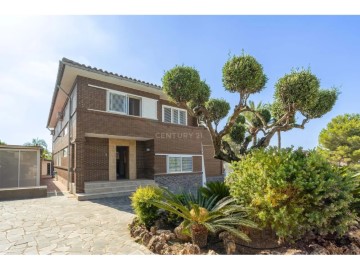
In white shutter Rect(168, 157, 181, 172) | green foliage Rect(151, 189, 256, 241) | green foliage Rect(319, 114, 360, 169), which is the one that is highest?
green foliage Rect(319, 114, 360, 169)

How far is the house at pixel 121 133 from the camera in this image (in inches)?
471

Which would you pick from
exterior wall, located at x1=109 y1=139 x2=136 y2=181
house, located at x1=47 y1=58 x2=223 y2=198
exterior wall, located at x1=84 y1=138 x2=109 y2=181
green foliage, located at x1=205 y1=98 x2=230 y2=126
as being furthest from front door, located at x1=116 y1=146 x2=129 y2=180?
green foliage, located at x1=205 y1=98 x2=230 y2=126

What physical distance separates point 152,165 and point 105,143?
347 cm

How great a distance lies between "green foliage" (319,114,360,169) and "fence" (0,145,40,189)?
2600cm

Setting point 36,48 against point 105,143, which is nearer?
point 36,48

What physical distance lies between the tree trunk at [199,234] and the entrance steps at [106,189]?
7.99 m

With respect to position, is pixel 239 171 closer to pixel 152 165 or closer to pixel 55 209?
pixel 55 209

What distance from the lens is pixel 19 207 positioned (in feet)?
30.0

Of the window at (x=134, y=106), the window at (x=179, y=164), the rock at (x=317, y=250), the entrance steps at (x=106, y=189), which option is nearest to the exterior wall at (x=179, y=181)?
the window at (x=179, y=164)

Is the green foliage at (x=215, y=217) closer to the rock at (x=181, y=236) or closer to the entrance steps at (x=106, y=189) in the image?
the rock at (x=181, y=236)

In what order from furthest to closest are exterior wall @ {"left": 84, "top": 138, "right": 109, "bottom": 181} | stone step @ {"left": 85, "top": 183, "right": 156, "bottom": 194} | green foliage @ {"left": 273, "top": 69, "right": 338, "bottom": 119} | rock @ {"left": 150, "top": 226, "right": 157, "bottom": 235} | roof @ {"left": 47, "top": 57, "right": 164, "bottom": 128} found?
exterior wall @ {"left": 84, "top": 138, "right": 109, "bottom": 181}, stone step @ {"left": 85, "top": 183, "right": 156, "bottom": 194}, roof @ {"left": 47, "top": 57, "right": 164, "bottom": 128}, green foliage @ {"left": 273, "top": 69, "right": 338, "bottom": 119}, rock @ {"left": 150, "top": 226, "right": 157, "bottom": 235}

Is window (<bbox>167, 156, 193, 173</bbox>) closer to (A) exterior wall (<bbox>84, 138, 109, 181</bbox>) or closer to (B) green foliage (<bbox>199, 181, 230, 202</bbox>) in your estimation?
(A) exterior wall (<bbox>84, 138, 109, 181</bbox>)

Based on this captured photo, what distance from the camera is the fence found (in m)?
13.0
